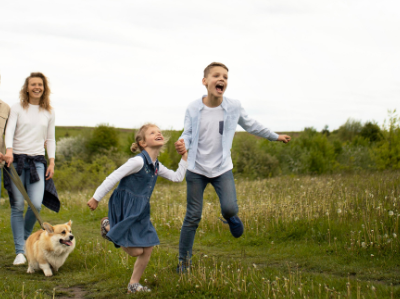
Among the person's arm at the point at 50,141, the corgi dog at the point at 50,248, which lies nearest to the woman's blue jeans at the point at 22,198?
the person's arm at the point at 50,141

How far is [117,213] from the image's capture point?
14.4 feet

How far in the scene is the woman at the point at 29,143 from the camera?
6.00 m

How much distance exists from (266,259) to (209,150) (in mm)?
2139

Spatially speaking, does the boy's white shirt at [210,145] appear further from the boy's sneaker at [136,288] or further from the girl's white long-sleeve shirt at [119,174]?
the boy's sneaker at [136,288]

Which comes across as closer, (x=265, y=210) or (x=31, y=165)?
(x=31, y=165)

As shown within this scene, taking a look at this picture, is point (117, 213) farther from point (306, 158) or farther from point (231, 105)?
point (306, 158)

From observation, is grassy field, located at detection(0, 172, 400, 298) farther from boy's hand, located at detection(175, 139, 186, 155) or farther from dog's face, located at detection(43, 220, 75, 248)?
boy's hand, located at detection(175, 139, 186, 155)

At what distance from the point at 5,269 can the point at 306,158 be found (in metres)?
24.6

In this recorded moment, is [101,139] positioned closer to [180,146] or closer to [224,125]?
[224,125]

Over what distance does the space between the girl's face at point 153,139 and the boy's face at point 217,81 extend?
0.91 meters

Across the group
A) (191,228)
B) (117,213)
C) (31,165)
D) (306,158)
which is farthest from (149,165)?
(306,158)

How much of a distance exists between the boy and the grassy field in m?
0.54

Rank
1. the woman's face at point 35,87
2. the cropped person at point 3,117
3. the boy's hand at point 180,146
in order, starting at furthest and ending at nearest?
the woman's face at point 35,87 → the cropped person at point 3,117 → the boy's hand at point 180,146

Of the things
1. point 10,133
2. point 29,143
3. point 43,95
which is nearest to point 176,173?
point 29,143
